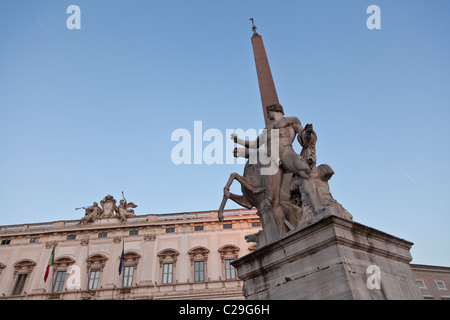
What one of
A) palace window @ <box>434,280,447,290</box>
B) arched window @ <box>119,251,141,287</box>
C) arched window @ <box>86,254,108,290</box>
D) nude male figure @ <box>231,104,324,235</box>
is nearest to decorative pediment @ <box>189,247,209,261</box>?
arched window @ <box>119,251,141,287</box>

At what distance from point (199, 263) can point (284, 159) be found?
25262 millimetres

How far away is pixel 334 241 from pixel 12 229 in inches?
1482

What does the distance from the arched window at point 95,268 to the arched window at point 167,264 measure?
5.30 metres

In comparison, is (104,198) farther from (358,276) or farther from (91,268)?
(358,276)

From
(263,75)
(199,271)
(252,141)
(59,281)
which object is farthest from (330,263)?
(59,281)

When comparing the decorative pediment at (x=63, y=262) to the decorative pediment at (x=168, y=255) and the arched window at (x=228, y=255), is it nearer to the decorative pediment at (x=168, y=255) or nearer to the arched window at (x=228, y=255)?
the decorative pediment at (x=168, y=255)

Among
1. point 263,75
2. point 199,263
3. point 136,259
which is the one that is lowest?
point 263,75

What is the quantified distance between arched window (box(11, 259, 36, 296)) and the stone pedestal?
1254 inches

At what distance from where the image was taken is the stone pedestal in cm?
377

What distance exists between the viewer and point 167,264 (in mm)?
28719

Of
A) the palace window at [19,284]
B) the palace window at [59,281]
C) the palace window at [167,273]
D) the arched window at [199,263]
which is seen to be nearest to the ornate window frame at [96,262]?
the palace window at [59,281]

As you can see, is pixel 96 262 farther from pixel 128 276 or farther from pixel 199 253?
pixel 199 253

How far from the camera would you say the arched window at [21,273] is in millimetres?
28578
